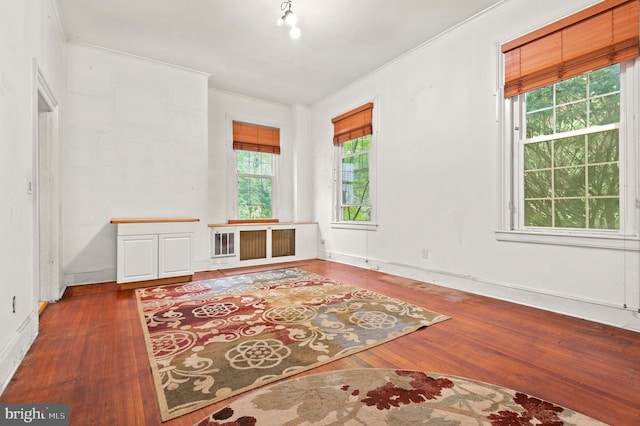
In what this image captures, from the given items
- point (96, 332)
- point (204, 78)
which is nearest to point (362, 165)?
point (204, 78)

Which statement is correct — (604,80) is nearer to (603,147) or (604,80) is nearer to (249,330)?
(603,147)

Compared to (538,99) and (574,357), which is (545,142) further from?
(574,357)

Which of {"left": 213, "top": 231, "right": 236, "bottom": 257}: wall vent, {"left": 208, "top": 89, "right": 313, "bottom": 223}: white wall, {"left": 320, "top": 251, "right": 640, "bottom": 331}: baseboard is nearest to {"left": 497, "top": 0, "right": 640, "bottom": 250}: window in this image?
{"left": 320, "top": 251, "right": 640, "bottom": 331}: baseboard

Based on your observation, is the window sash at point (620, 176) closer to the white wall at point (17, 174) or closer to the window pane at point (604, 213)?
the window pane at point (604, 213)

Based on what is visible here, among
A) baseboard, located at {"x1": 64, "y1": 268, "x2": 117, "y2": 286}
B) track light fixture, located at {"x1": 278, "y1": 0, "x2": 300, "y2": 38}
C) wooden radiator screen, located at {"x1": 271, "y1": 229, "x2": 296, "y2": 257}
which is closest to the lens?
track light fixture, located at {"x1": 278, "y1": 0, "x2": 300, "y2": 38}

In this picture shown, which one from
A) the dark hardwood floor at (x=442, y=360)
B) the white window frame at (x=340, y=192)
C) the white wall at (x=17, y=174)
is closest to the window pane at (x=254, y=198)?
the white window frame at (x=340, y=192)

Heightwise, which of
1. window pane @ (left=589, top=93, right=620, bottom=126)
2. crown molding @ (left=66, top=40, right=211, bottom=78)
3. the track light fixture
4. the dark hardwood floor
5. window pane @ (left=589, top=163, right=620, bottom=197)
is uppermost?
crown molding @ (left=66, top=40, right=211, bottom=78)

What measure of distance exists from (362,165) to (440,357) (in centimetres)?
369

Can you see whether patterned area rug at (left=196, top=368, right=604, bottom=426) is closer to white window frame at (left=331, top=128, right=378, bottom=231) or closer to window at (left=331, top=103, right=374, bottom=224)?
white window frame at (left=331, top=128, right=378, bottom=231)

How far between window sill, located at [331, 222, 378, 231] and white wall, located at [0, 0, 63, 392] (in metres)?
3.98

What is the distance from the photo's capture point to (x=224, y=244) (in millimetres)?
5195

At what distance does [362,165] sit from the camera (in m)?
5.28

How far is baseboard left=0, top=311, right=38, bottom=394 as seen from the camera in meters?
1.71

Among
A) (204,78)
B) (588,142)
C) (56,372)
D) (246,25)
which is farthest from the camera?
(204,78)
